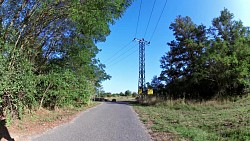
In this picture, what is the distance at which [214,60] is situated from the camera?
2822 cm

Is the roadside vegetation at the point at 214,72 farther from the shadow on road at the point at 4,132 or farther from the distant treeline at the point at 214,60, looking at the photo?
the shadow on road at the point at 4,132

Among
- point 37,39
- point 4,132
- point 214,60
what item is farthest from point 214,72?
point 4,132

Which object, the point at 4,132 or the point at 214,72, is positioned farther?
the point at 214,72

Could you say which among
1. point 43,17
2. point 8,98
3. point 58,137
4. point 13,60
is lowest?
point 58,137

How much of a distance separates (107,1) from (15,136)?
6866mm

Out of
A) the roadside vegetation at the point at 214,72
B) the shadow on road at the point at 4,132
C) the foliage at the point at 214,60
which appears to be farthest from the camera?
the foliage at the point at 214,60

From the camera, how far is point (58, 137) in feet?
27.5

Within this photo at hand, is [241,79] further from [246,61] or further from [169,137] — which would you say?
[169,137]

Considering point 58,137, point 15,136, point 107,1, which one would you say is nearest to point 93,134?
point 58,137

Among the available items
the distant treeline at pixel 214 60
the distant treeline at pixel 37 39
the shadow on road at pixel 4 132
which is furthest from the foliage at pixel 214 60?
the shadow on road at pixel 4 132

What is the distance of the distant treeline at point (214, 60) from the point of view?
91.0 feet

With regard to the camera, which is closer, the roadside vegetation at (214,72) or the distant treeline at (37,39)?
the distant treeline at (37,39)

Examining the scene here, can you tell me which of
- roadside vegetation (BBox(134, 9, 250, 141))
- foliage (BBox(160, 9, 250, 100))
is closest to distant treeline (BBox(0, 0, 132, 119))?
roadside vegetation (BBox(134, 9, 250, 141))

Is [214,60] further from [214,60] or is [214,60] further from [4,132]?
[4,132]
